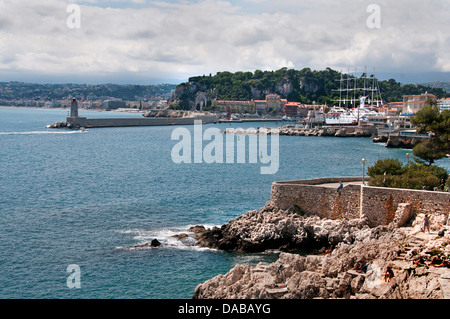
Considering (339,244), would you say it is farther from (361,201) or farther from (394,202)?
(394,202)

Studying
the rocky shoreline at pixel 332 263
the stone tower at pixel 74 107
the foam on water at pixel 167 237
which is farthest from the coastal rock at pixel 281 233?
the stone tower at pixel 74 107

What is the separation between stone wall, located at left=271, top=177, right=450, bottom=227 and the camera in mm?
17047

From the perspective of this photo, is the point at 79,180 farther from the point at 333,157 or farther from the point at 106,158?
the point at 333,157

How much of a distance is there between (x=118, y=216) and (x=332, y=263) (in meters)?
12.4

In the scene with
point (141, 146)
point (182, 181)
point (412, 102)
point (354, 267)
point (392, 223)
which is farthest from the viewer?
point (412, 102)

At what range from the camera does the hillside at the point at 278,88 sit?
582 feet

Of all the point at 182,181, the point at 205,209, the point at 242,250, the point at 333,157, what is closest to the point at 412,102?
the point at 333,157

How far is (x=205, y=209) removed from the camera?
2578cm

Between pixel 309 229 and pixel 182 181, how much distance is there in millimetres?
17281

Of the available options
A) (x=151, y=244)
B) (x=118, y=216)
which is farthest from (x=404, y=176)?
(x=118, y=216)

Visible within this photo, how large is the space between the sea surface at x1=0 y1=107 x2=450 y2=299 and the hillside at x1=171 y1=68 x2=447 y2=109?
12857 cm

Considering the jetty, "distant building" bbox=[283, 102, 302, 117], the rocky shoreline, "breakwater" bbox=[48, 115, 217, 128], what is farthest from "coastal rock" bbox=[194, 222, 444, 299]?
"distant building" bbox=[283, 102, 302, 117]

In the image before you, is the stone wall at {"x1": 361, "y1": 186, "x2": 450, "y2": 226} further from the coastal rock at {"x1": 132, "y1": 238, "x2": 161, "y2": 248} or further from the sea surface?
the coastal rock at {"x1": 132, "y1": 238, "x2": 161, "y2": 248}
